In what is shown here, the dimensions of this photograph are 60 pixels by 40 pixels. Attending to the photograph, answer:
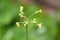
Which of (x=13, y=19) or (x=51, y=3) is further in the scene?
(x=51, y=3)

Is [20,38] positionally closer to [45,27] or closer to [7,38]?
[7,38]

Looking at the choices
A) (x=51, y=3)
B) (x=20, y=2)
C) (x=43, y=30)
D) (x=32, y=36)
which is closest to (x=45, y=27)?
(x=43, y=30)

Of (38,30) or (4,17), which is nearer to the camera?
(38,30)

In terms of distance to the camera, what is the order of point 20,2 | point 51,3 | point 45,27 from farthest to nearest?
1. point 51,3
2. point 20,2
3. point 45,27

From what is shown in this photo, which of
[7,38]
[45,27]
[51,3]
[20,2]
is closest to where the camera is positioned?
[7,38]

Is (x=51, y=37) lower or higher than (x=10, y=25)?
lower

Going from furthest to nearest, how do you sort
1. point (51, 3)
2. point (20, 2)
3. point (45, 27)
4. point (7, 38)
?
point (51, 3) → point (20, 2) → point (45, 27) → point (7, 38)

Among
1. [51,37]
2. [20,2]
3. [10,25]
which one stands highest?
[20,2]

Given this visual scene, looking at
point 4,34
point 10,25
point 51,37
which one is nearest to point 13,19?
point 10,25

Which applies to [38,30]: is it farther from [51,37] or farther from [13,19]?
[13,19]
